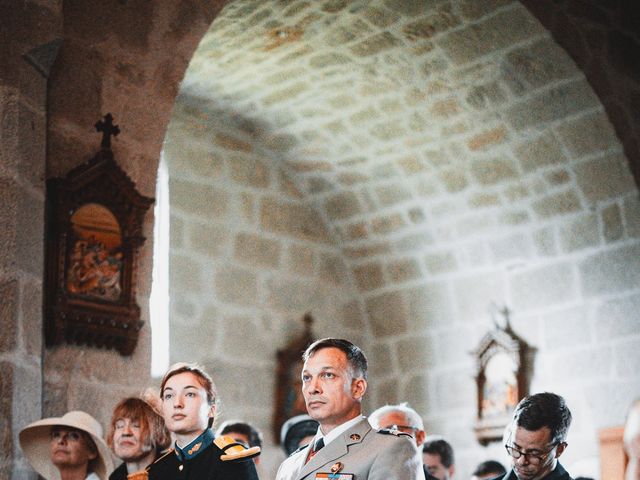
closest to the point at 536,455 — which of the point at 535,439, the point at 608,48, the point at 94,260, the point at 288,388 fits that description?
the point at 535,439

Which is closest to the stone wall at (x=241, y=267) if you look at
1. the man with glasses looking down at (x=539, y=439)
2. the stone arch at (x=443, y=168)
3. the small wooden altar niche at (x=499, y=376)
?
the stone arch at (x=443, y=168)

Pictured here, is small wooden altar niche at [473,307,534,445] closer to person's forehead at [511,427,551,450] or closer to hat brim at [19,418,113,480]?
hat brim at [19,418,113,480]

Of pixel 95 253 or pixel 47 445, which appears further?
pixel 95 253

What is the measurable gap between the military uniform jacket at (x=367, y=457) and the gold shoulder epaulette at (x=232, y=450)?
0.21 meters

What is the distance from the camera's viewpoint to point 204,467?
4.19 m

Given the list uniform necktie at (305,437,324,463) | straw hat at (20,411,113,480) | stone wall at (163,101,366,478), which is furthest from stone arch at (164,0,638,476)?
uniform necktie at (305,437,324,463)

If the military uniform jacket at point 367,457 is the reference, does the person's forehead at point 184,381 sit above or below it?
above

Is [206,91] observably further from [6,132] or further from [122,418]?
[122,418]

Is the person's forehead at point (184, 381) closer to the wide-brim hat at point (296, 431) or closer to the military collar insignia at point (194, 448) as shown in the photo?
the military collar insignia at point (194, 448)

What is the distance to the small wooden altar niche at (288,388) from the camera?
947 cm

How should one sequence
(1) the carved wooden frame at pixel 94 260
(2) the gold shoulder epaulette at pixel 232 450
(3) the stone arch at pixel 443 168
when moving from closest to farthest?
(2) the gold shoulder epaulette at pixel 232 450 < (1) the carved wooden frame at pixel 94 260 < (3) the stone arch at pixel 443 168

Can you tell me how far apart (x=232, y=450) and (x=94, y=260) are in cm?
168

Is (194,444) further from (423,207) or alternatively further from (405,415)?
(423,207)

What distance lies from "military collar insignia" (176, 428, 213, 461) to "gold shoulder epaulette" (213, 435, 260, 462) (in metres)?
0.04
